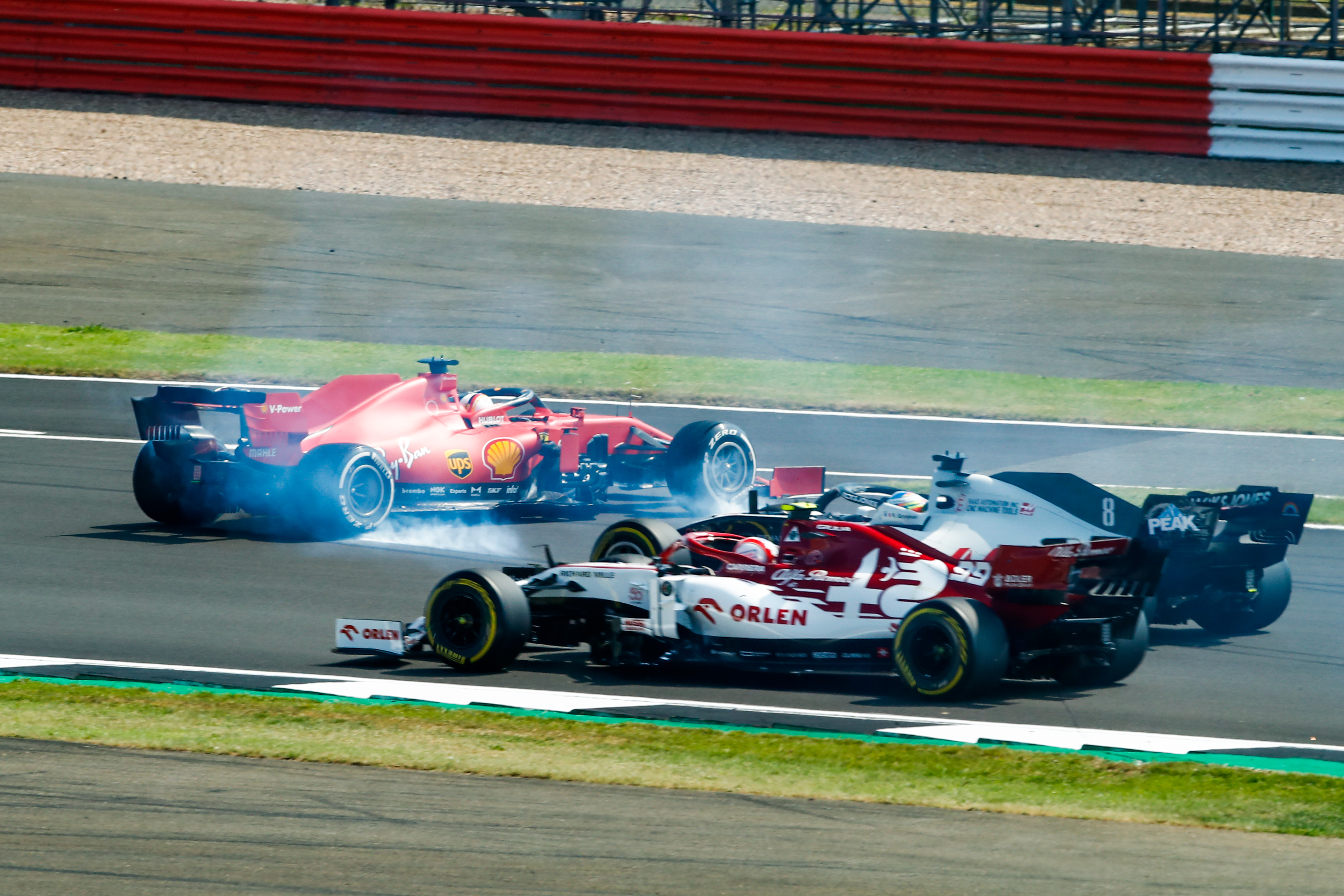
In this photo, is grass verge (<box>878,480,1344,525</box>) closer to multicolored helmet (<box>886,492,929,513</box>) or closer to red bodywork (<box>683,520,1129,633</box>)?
multicolored helmet (<box>886,492,929,513</box>)

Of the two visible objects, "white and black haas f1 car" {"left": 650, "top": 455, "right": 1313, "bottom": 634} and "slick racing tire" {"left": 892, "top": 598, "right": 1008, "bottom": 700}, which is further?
"white and black haas f1 car" {"left": 650, "top": 455, "right": 1313, "bottom": 634}

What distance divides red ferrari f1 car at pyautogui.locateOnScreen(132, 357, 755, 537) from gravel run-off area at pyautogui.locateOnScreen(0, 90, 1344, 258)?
435 inches

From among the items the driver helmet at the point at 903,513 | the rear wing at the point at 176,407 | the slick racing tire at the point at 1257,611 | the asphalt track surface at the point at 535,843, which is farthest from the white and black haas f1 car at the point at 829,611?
the rear wing at the point at 176,407

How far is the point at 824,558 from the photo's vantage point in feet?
31.3

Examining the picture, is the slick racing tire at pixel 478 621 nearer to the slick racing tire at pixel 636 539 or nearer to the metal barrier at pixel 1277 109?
the slick racing tire at pixel 636 539

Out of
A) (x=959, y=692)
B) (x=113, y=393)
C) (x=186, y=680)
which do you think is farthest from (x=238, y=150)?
(x=959, y=692)

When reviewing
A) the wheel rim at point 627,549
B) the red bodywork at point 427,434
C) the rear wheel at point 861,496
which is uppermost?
the red bodywork at point 427,434

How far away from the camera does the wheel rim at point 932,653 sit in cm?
892

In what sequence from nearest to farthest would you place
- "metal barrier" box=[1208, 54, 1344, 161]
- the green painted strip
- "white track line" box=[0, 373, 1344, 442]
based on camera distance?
the green painted strip < "white track line" box=[0, 373, 1344, 442] < "metal barrier" box=[1208, 54, 1344, 161]

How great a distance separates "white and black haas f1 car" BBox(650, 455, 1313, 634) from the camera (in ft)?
31.8

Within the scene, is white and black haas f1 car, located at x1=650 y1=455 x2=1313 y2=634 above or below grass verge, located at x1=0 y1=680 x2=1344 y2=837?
above

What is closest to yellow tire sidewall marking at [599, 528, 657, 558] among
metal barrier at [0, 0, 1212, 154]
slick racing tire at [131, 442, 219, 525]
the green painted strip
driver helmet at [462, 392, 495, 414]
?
the green painted strip

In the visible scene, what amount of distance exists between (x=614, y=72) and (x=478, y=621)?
17761mm

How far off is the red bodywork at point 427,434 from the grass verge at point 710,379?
3.95m
